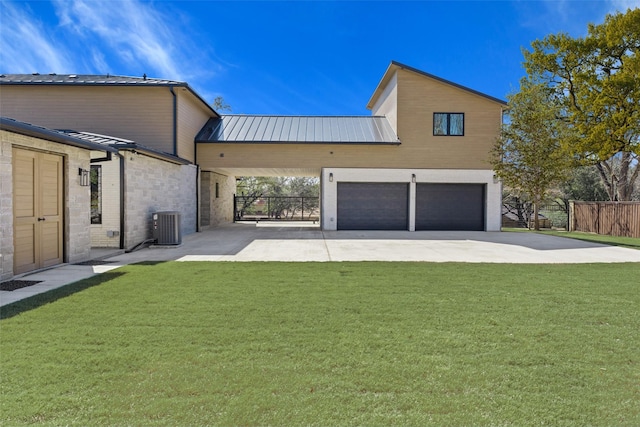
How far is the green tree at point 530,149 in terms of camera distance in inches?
629

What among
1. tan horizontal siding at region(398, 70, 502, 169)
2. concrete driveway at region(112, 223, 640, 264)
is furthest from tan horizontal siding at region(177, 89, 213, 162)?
tan horizontal siding at region(398, 70, 502, 169)

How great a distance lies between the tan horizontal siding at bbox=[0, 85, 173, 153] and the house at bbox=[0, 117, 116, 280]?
6163 mm

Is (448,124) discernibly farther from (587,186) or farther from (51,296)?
(587,186)

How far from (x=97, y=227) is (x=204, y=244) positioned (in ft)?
10.3

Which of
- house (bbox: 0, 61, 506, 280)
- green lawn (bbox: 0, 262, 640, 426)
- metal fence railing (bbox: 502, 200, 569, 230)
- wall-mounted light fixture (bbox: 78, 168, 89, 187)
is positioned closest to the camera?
green lawn (bbox: 0, 262, 640, 426)

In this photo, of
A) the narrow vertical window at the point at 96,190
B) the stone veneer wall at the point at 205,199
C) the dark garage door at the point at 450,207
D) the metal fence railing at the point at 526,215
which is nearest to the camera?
the narrow vertical window at the point at 96,190

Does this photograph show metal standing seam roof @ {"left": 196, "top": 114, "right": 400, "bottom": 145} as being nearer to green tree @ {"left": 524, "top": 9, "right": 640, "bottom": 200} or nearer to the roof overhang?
the roof overhang

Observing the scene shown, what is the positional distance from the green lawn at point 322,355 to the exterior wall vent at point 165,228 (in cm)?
520

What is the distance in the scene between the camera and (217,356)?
3.10 metres

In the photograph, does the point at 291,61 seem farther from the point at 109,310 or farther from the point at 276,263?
the point at 109,310

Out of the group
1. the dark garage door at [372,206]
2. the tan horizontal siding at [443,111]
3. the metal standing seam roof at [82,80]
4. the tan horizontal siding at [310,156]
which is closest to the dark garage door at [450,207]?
the dark garage door at [372,206]

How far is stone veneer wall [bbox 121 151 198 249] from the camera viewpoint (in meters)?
10.1

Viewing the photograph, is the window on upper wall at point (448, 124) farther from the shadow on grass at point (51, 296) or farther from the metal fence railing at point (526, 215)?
the shadow on grass at point (51, 296)

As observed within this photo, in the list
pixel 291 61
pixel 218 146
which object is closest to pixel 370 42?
pixel 291 61
